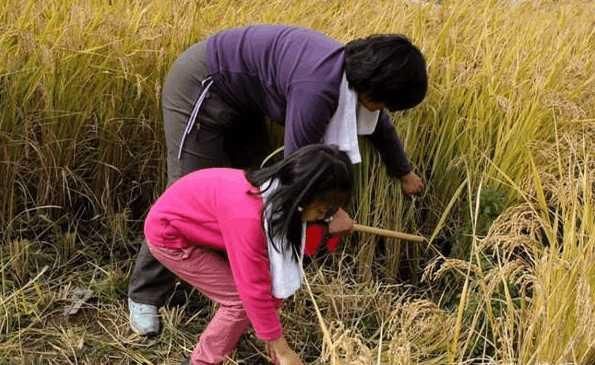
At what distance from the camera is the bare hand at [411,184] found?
2.13 metres

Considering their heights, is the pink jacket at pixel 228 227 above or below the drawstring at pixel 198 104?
below

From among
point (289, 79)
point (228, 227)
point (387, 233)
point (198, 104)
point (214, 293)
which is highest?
point (289, 79)

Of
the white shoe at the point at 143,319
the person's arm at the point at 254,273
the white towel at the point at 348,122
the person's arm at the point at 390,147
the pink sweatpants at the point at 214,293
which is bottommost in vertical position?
the white shoe at the point at 143,319

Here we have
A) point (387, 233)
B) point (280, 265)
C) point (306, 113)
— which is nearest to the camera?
point (280, 265)

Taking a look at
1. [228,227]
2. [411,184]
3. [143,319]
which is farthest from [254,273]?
[411,184]

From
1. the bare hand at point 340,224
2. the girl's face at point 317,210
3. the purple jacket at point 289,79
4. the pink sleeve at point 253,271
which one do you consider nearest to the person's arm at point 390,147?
the purple jacket at point 289,79

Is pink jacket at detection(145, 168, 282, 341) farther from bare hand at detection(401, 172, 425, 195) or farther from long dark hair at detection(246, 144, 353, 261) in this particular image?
bare hand at detection(401, 172, 425, 195)

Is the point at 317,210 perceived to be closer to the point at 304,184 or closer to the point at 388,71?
the point at 304,184

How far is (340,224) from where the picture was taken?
183 cm

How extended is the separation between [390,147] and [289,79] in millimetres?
365

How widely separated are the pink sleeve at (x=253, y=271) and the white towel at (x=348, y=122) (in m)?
0.32

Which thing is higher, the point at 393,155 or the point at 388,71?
the point at 388,71

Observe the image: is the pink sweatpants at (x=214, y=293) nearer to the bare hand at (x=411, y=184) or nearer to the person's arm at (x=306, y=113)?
the person's arm at (x=306, y=113)

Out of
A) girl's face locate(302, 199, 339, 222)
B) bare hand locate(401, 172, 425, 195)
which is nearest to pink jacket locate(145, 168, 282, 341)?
girl's face locate(302, 199, 339, 222)
